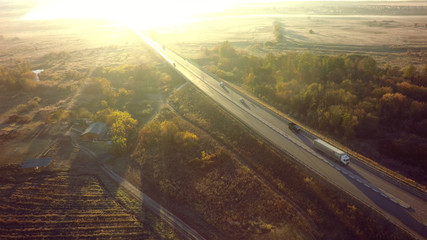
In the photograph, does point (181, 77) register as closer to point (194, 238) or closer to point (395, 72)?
point (194, 238)

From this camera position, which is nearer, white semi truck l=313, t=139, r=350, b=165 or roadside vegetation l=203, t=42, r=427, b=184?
white semi truck l=313, t=139, r=350, b=165

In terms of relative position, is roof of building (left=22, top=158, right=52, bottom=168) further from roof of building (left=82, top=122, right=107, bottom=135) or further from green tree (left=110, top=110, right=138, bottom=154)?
green tree (left=110, top=110, right=138, bottom=154)

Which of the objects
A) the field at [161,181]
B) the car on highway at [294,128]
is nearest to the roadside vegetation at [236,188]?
the field at [161,181]

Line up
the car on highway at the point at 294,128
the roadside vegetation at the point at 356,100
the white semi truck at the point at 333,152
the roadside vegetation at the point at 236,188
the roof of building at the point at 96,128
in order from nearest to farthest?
the roadside vegetation at the point at 236,188, the white semi truck at the point at 333,152, the roadside vegetation at the point at 356,100, the car on highway at the point at 294,128, the roof of building at the point at 96,128

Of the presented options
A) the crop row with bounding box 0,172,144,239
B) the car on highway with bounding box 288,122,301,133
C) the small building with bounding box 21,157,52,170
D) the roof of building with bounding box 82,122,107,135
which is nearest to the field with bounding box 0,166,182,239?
the crop row with bounding box 0,172,144,239

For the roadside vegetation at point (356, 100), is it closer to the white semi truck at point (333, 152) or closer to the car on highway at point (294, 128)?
the car on highway at point (294, 128)

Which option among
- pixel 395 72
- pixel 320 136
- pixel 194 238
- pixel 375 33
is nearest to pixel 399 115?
pixel 320 136
